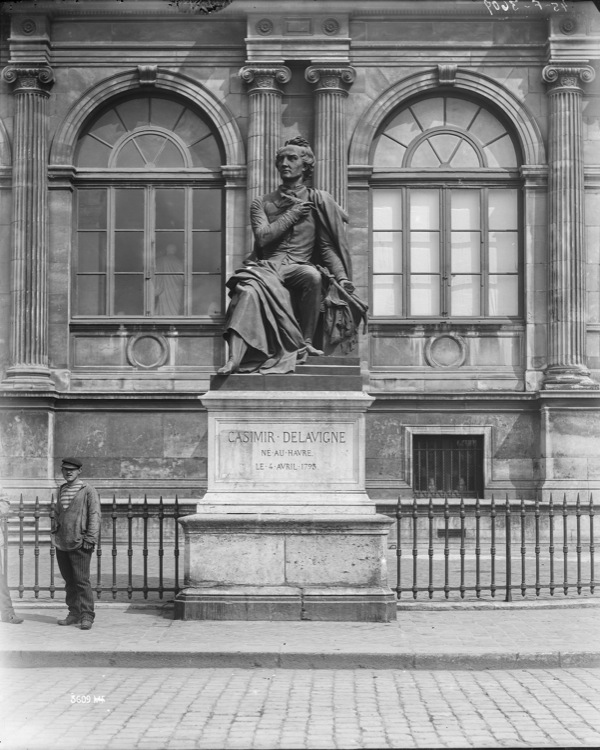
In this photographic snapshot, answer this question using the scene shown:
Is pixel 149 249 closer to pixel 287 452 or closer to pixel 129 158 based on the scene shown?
pixel 129 158

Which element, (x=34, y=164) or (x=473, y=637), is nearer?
(x=473, y=637)

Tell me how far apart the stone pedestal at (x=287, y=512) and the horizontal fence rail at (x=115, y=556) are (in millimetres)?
621

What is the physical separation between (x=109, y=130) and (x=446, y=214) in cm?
637

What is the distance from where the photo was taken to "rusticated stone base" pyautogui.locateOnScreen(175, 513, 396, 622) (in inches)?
474

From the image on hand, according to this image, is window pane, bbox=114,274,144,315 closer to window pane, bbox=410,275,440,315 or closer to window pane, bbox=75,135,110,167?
window pane, bbox=75,135,110,167

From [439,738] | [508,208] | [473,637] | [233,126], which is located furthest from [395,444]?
[439,738]

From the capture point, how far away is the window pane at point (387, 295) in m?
23.3

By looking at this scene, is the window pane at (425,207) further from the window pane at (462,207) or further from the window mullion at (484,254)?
the window mullion at (484,254)

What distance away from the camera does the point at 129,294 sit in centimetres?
2331

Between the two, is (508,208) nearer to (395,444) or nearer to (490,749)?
(395,444)

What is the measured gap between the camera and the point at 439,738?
25.9 ft

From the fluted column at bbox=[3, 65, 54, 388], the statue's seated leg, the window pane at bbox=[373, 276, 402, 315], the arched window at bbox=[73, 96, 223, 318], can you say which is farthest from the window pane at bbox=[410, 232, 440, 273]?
the statue's seated leg

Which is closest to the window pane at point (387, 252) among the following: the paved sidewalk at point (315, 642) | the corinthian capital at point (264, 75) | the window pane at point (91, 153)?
the corinthian capital at point (264, 75)

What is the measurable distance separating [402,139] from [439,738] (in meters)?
17.0
